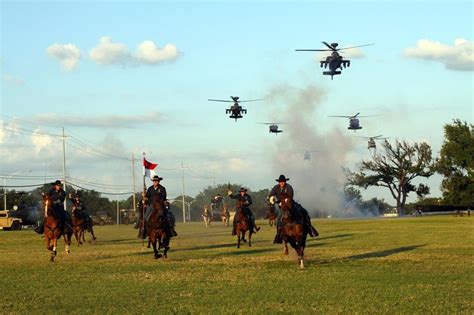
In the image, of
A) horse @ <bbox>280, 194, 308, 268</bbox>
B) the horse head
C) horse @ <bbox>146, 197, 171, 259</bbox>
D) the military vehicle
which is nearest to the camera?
horse @ <bbox>280, 194, 308, 268</bbox>

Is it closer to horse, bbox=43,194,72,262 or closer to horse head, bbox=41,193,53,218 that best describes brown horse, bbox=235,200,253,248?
horse, bbox=43,194,72,262

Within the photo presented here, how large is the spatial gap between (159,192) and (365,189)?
103 metres

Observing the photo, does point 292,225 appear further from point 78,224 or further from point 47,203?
point 78,224

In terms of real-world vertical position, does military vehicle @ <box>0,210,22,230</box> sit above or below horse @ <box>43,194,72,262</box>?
above

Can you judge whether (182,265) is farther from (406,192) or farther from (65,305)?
(406,192)

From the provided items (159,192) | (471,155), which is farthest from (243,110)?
(159,192)

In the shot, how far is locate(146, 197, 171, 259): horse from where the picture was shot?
26.1 metres

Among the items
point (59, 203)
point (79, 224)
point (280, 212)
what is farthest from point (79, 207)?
point (280, 212)

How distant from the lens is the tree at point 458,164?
104 m

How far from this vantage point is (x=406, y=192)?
12150cm

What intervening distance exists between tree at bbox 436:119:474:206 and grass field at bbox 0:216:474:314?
7816 cm

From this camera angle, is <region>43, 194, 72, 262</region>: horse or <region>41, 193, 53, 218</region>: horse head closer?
<region>43, 194, 72, 262</region>: horse

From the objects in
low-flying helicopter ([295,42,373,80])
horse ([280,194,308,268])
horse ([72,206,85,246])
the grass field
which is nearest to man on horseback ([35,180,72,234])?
the grass field

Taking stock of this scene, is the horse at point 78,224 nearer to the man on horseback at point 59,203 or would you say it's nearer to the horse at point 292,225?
the man on horseback at point 59,203
